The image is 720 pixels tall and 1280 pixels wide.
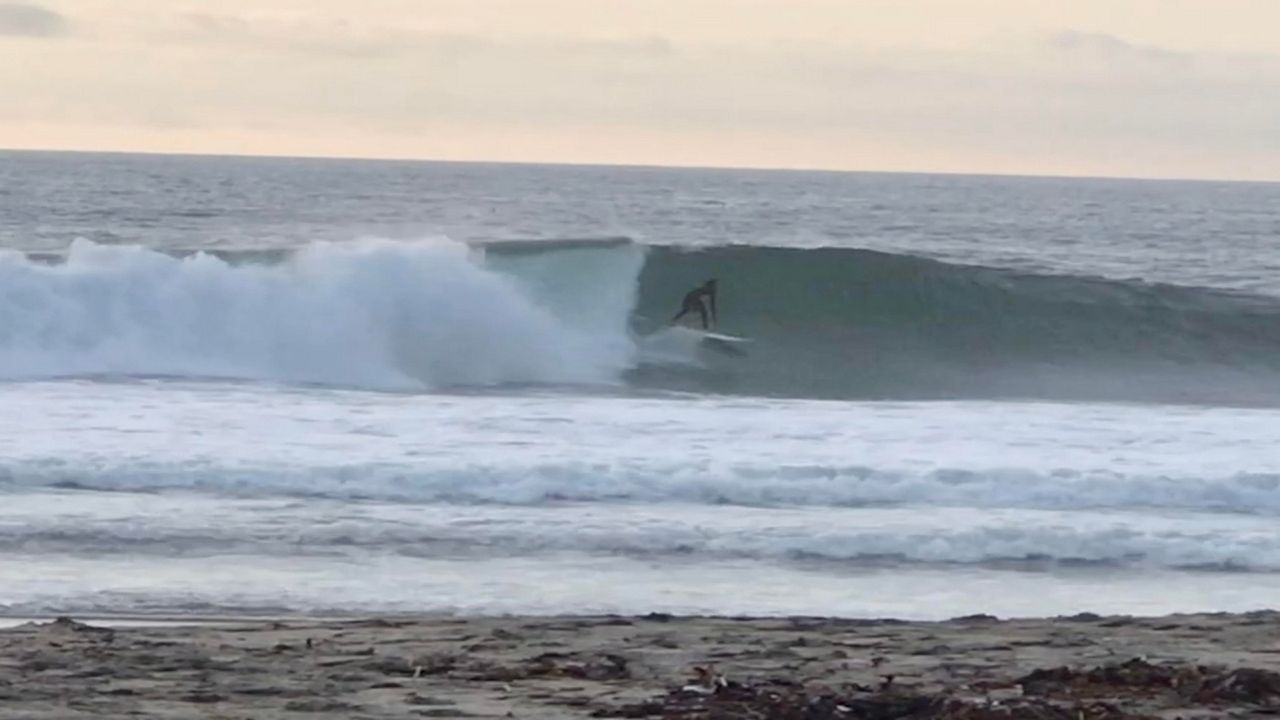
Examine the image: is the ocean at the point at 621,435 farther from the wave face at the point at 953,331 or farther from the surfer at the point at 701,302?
the surfer at the point at 701,302

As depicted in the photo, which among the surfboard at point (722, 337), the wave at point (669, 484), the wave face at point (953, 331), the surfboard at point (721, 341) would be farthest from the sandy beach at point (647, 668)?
the surfboard at point (722, 337)

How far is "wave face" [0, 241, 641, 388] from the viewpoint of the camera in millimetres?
18672

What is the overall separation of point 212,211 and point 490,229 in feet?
26.1

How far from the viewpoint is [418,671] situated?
624cm

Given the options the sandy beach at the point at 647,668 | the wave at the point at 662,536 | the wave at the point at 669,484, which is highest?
the wave at the point at 669,484

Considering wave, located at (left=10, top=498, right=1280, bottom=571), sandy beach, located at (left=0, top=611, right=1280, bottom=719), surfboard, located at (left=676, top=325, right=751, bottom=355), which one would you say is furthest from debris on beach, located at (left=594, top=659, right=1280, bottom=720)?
surfboard, located at (left=676, top=325, right=751, bottom=355)

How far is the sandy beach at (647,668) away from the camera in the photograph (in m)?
5.62

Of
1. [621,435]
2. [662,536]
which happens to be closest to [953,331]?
[621,435]

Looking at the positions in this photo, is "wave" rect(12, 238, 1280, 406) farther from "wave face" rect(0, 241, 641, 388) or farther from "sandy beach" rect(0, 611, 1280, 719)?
"sandy beach" rect(0, 611, 1280, 719)

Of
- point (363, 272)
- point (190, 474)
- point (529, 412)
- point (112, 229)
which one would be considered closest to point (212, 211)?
point (112, 229)

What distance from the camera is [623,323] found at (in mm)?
22953

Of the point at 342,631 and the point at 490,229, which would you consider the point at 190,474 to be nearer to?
the point at 342,631

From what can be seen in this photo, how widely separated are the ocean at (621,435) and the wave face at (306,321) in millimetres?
53

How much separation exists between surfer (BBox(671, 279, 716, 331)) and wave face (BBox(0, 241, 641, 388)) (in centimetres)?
108
